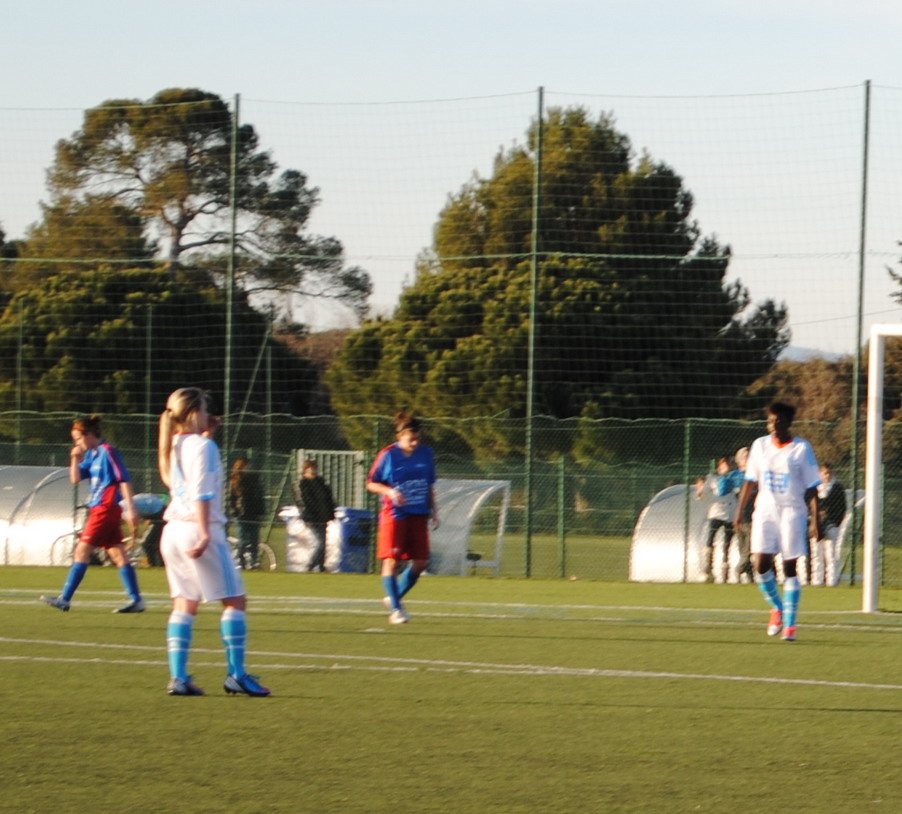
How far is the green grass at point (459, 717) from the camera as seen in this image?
660cm

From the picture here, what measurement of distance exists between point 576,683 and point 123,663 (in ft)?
9.71

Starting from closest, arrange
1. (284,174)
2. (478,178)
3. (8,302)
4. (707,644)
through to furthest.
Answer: (707,644) < (284,174) < (8,302) < (478,178)

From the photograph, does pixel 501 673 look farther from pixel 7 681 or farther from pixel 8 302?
pixel 8 302

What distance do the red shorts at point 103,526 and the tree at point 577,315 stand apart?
45.2ft

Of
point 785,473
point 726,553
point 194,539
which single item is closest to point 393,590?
point 785,473

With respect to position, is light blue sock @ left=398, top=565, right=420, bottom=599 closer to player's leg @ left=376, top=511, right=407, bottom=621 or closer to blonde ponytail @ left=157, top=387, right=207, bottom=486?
player's leg @ left=376, top=511, right=407, bottom=621

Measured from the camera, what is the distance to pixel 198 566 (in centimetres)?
904

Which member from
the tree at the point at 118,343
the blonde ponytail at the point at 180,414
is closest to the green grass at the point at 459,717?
the blonde ponytail at the point at 180,414

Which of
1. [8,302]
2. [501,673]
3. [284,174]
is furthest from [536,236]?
[8,302]

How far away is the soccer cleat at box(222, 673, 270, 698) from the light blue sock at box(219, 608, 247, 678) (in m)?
0.03

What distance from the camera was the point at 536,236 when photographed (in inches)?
971

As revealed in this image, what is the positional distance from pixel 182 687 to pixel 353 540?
1449 cm

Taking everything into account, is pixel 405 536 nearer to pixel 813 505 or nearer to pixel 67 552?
pixel 813 505

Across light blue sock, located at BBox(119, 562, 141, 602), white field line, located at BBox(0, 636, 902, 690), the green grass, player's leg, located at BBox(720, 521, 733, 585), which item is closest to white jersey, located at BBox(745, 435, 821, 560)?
the green grass
